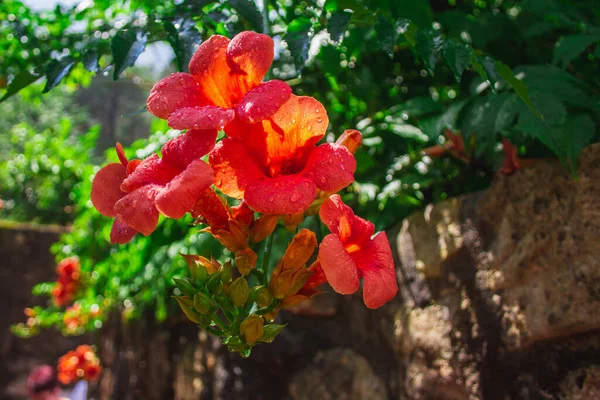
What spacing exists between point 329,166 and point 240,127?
153 millimetres

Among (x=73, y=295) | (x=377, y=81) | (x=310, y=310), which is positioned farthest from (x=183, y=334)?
(x=377, y=81)

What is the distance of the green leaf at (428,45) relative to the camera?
1138mm

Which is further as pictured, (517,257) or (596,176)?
(517,257)

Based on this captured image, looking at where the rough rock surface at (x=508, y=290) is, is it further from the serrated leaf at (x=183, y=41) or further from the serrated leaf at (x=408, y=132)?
the serrated leaf at (x=183, y=41)

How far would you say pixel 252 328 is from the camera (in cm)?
83

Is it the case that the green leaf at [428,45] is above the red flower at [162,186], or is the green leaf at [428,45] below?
below

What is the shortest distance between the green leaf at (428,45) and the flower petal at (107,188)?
2.23 ft

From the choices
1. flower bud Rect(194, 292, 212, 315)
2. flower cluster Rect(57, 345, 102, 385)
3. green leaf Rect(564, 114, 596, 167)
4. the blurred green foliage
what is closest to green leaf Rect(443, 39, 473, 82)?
the blurred green foliage

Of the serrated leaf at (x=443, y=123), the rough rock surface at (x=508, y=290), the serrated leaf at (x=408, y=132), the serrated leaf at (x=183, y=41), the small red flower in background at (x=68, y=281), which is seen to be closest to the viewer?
the serrated leaf at (x=183, y=41)

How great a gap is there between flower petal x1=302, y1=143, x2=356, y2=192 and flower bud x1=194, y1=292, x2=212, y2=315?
0.85 ft

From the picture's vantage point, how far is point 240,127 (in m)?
0.81

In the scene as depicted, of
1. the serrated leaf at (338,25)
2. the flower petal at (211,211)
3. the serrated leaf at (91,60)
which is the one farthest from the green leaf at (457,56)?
the serrated leaf at (91,60)

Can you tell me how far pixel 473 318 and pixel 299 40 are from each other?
0.96 metres

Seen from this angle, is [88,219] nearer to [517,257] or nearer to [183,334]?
[183,334]
